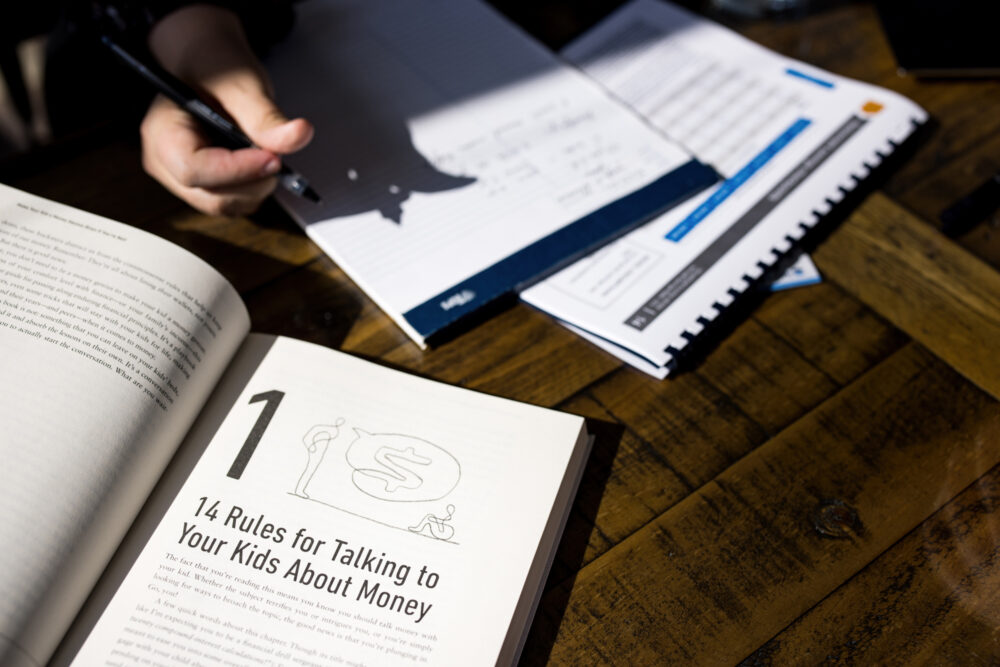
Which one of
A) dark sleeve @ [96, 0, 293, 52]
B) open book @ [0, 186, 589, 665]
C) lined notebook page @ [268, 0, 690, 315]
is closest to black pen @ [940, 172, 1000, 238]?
lined notebook page @ [268, 0, 690, 315]

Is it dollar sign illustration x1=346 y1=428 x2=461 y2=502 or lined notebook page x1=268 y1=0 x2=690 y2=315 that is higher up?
lined notebook page x1=268 y1=0 x2=690 y2=315

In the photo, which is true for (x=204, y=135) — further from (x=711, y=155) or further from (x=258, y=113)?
(x=711, y=155)

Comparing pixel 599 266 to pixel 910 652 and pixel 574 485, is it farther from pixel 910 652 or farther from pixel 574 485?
pixel 910 652

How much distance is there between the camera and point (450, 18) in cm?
89

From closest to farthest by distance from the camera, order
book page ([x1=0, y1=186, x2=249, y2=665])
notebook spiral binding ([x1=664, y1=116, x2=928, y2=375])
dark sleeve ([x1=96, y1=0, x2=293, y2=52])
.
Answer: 1. book page ([x1=0, y1=186, x2=249, y2=665])
2. notebook spiral binding ([x1=664, y1=116, x2=928, y2=375])
3. dark sleeve ([x1=96, y1=0, x2=293, y2=52])

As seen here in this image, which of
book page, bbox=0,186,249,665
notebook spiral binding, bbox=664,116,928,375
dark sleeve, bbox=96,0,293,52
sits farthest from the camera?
dark sleeve, bbox=96,0,293,52

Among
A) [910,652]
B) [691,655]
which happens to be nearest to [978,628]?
[910,652]

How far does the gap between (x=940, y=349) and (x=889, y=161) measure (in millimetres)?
225

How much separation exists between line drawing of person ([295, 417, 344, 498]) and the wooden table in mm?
88

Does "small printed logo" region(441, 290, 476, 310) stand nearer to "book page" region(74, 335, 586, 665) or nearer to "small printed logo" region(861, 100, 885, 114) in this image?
"book page" region(74, 335, 586, 665)

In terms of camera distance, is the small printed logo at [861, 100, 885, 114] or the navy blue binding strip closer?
the navy blue binding strip

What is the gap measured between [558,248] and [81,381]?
0.37 metres

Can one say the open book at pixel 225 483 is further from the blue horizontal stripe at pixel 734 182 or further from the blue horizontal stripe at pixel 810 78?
the blue horizontal stripe at pixel 810 78

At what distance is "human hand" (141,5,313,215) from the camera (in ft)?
2.18
